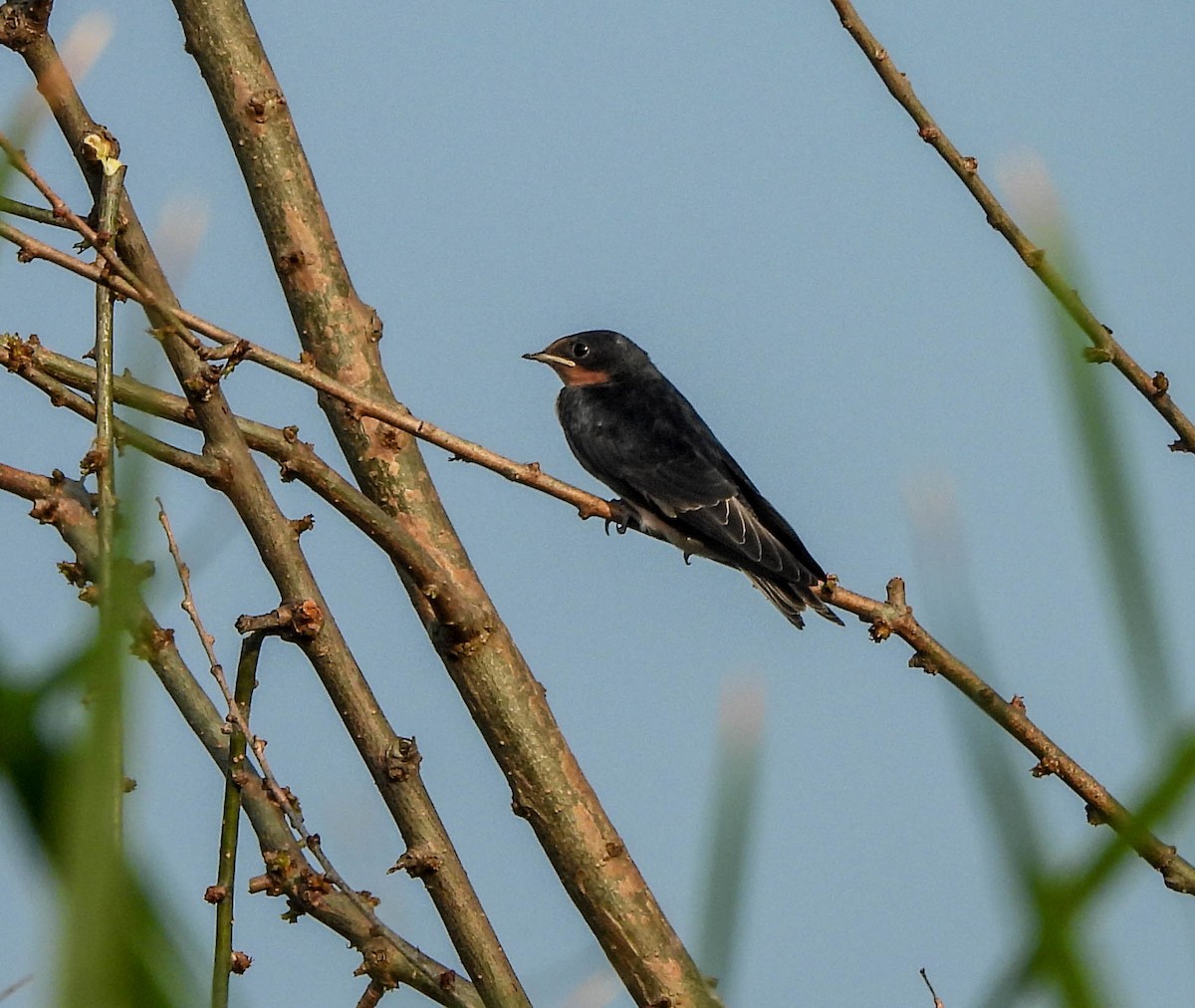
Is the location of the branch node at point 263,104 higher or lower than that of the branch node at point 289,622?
higher

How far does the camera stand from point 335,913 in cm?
380

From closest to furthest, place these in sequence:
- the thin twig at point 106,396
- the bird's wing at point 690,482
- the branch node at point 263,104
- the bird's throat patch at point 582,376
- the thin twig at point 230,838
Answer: the thin twig at point 106,396, the thin twig at point 230,838, the branch node at point 263,104, the bird's wing at point 690,482, the bird's throat patch at point 582,376

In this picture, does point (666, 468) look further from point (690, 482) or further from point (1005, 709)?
point (1005, 709)

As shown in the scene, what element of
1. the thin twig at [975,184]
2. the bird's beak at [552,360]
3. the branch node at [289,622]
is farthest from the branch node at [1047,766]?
the bird's beak at [552,360]

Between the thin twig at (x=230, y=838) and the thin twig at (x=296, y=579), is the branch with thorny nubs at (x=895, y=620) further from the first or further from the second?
the thin twig at (x=230, y=838)

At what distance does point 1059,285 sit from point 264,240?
14.1 feet

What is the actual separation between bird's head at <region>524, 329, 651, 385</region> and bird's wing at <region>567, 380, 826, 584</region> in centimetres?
66

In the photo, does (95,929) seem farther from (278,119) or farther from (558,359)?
(558,359)

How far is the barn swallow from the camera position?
26.1 feet

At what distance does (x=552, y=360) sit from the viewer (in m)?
11.1

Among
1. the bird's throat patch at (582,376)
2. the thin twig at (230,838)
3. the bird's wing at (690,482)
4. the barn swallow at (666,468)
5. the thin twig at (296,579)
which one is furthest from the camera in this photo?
the bird's throat patch at (582,376)

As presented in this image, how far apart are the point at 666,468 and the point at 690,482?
0.22 meters

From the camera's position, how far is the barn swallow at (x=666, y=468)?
795cm

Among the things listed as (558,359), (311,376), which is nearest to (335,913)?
(311,376)
